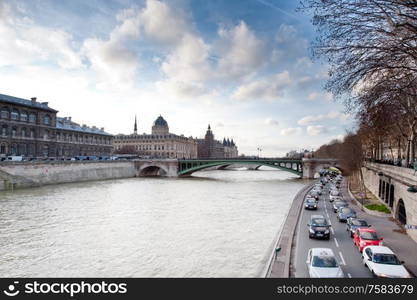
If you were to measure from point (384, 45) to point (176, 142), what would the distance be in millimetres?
154050

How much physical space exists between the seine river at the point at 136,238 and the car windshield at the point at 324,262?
3.21 meters

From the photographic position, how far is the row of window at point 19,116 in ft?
225

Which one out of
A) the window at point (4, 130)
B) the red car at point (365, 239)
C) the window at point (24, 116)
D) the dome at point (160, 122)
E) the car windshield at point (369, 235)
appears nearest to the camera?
the red car at point (365, 239)

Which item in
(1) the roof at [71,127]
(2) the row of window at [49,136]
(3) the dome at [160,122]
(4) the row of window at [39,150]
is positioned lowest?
(4) the row of window at [39,150]

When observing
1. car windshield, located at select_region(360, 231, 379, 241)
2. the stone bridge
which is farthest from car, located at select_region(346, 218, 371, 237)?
the stone bridge

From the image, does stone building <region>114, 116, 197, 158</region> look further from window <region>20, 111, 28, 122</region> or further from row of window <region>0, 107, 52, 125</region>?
window <region>20, 111, 28, 122</region>

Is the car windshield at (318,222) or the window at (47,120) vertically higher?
the window at (47,120)

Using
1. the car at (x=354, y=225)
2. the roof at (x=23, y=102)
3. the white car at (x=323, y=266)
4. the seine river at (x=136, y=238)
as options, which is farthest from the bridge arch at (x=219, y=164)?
the white car at (x=323, y=266)

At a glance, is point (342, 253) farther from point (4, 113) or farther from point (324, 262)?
point (4, 113)

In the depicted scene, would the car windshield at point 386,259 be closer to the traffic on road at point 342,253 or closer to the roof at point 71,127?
the traffic on road at point 342,253

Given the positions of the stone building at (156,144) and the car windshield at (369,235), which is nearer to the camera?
the car windshield at (369,235)

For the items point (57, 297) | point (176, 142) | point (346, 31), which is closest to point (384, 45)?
point (346, 31)

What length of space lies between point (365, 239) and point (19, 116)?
79086mm

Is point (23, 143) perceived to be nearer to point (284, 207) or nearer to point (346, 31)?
point (284, 207)
